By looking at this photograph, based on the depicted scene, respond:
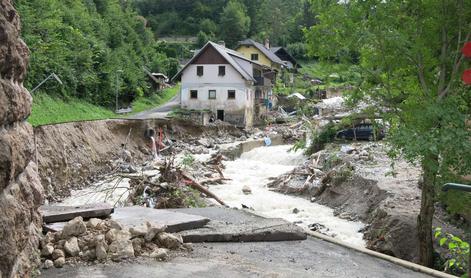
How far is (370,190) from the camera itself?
17.7 meters

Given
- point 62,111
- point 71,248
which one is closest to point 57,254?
point 71,248

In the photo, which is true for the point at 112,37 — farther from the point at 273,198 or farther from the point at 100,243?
the point at 100,243

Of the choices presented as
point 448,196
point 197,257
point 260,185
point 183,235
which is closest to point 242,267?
point 197,257

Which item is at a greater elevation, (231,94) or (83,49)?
(83,49)

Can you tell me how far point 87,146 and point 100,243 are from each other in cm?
1987

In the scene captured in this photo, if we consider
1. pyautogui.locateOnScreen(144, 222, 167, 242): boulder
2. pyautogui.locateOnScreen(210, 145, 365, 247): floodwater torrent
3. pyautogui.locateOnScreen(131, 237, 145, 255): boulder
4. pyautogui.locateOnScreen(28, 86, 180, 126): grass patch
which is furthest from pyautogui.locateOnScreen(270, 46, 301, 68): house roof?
pyautogui.locateOnScreen(131, 237, 145, 255): boulder

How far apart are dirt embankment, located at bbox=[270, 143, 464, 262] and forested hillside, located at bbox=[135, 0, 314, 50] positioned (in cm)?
7158

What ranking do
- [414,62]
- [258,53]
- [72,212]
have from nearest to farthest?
[72,212] < [414,62] < [258,53]

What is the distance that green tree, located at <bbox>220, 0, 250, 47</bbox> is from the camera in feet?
313

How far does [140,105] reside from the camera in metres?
50.4

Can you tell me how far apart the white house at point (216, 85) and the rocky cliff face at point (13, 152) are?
47197 mm

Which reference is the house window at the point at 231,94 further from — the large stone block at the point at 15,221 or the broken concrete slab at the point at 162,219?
the large stone block at the point at 15,221

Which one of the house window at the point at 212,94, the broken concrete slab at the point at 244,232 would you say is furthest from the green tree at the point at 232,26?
the broken concrete slab at the point at 244,232

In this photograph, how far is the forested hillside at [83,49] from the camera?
3338 cm
